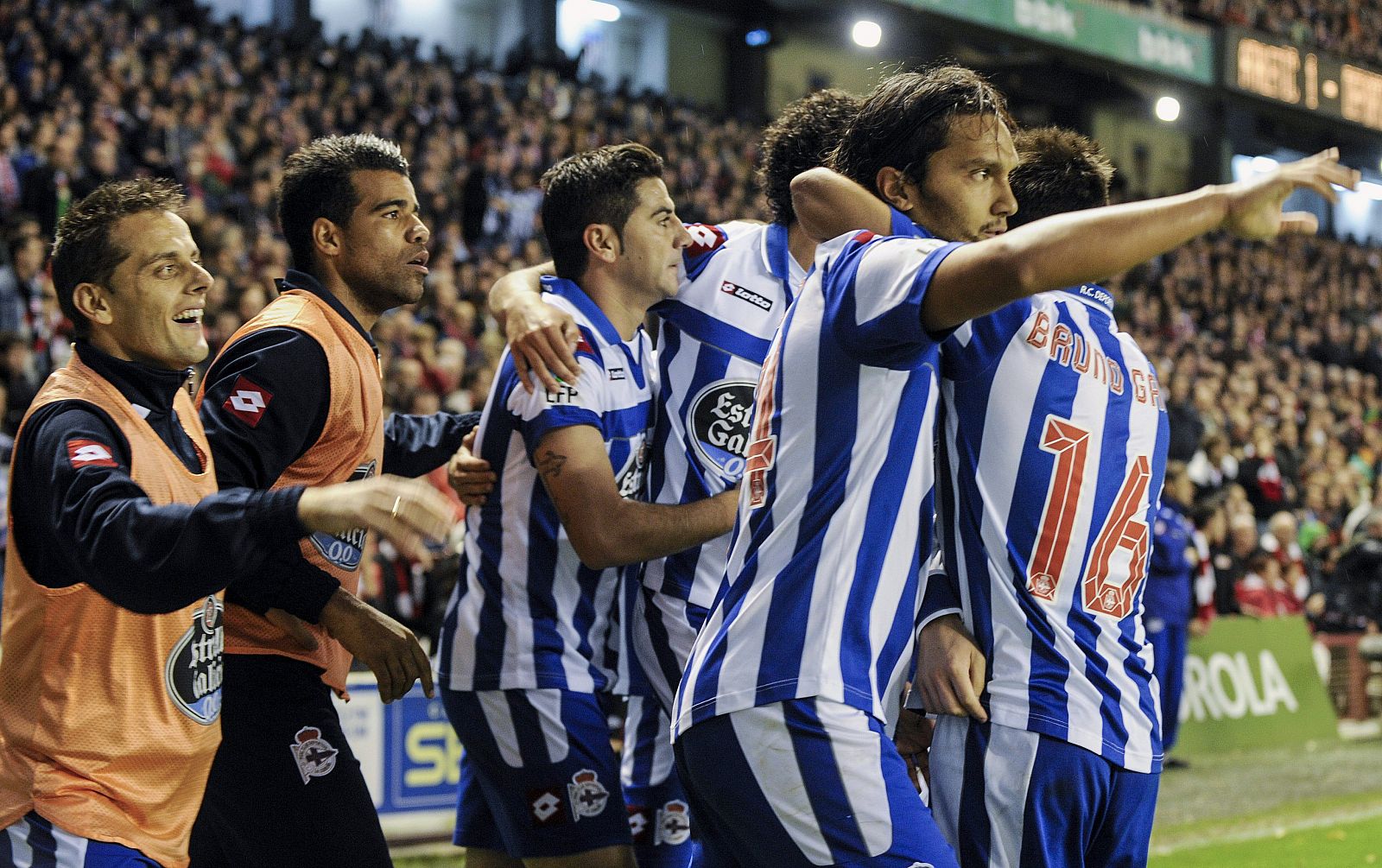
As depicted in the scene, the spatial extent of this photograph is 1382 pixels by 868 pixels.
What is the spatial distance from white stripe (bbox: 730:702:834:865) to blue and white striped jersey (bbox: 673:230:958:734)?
32mm

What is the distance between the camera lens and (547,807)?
12.5ft

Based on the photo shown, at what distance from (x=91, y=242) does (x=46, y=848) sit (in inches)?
47.9

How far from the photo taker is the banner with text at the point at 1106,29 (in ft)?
77.7

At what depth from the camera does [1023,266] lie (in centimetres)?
220

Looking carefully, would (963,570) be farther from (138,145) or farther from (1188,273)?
(1188,273)

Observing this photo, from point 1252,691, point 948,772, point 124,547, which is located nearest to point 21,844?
point 124,547

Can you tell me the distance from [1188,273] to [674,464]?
25492 millimetres

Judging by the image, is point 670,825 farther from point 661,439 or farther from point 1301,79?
point 1301,79

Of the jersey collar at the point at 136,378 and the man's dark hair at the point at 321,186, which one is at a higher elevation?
the man's dark hair at the point at 321,186

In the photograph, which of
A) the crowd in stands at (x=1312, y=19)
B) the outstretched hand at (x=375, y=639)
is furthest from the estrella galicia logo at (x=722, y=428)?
the crowd in stands at (x=1312, y=19)

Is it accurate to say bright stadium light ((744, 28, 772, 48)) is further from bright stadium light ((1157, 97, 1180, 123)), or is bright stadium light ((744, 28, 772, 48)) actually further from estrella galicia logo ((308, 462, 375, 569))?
estrella galicia logo ((308, 462, 375, 569))

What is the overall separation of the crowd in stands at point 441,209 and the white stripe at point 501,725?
16.9 feet

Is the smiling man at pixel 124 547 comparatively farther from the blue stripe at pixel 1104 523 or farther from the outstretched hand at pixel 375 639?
the blue stripe at pixel 1104 523

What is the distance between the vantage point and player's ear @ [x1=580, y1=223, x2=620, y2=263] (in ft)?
13.5
